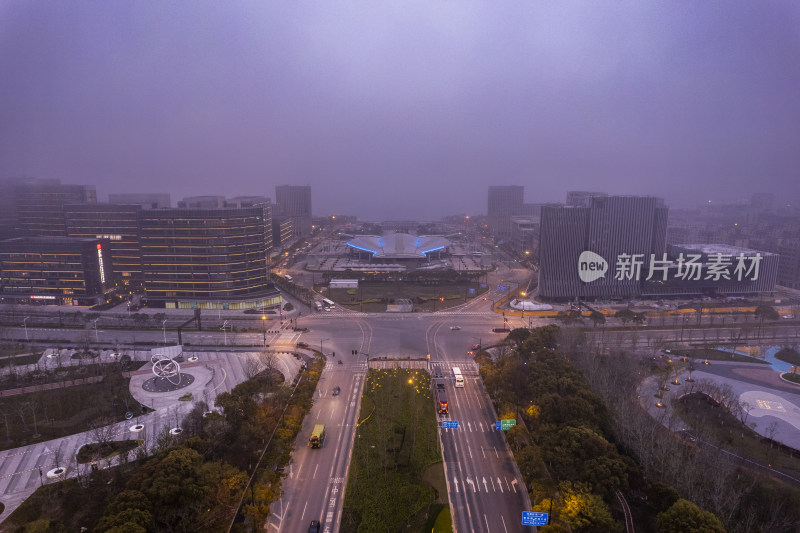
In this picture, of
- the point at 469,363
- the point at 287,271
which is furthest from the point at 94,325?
the point at 469,363

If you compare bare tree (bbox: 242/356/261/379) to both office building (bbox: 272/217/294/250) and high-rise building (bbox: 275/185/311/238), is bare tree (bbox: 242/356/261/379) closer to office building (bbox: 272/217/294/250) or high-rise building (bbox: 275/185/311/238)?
office building (bbox: 272/217/294/250)

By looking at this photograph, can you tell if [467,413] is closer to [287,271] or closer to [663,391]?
[663,391]

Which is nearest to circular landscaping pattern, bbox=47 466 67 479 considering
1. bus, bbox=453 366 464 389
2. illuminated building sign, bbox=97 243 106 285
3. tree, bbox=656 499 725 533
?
bus, bbox=453 366 464 389

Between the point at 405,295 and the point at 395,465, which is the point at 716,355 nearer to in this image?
the point at 395,465

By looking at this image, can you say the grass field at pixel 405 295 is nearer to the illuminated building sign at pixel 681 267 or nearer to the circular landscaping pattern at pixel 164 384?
the illuminated building sign at pixel 681 267

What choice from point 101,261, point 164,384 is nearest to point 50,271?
point 101,261

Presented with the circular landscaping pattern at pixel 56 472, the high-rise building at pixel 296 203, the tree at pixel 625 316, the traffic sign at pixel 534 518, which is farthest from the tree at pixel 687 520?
the high-rise building at pixel 296 203

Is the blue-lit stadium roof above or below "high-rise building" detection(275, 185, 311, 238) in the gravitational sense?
below
